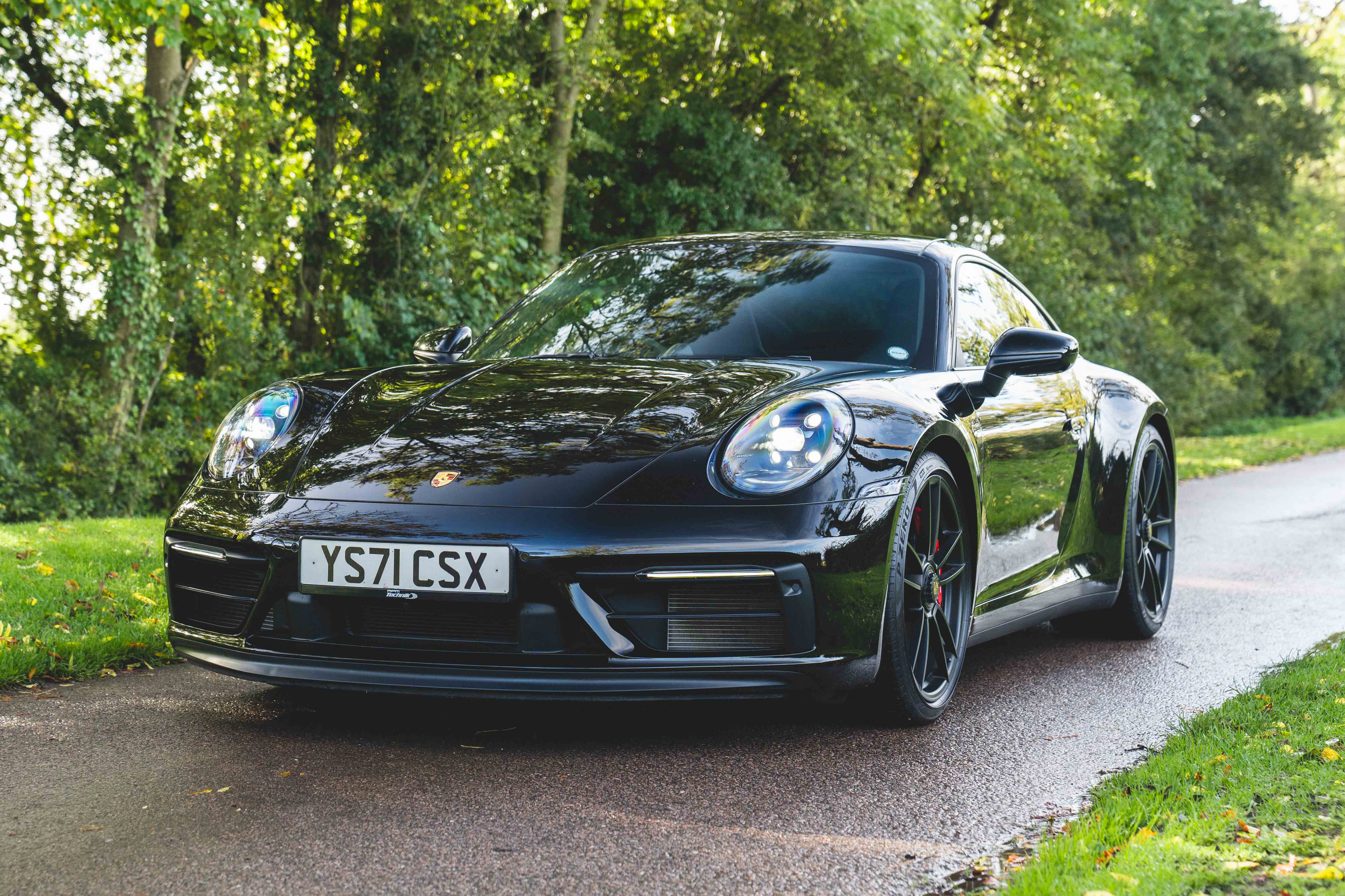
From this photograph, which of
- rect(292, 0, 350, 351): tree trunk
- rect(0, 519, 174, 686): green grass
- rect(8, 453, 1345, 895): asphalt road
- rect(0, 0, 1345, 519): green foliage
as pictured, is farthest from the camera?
rect(292, 0, 350, 351): tree trunk

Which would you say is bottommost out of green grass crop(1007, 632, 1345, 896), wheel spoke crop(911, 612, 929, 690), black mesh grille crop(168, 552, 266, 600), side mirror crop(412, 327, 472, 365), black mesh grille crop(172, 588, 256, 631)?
green grass crop(1007, 632, 1345, 896)

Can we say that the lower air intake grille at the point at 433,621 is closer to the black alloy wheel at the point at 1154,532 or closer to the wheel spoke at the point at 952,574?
the wheel spoke at the point at 952,574

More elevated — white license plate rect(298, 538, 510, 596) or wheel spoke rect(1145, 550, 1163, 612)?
white license plate rect(298, 538, 510, 596)

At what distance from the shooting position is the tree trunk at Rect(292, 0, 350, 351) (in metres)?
12.7

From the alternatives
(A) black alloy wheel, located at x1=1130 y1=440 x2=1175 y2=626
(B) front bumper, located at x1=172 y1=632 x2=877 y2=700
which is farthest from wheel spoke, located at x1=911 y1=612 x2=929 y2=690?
(A) black alloy wheel, located at x1=1130 y1=440 x2=1175 y2=626

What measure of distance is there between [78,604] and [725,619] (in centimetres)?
304

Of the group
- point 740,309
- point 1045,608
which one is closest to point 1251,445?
point 1045,608

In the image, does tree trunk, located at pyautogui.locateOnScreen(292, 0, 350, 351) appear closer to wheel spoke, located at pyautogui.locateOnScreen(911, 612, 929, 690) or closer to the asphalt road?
the asphalt road

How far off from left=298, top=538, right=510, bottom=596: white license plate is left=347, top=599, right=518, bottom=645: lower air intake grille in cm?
4

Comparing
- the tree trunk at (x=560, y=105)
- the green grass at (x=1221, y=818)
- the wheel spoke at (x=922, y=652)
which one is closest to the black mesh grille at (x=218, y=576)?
the wheel spoke at (x=922, y=652)

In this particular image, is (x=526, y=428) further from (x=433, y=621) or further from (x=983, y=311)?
(x=983, y=311)

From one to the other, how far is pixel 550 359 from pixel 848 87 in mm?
14394

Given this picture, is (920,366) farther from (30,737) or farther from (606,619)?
(30,737)

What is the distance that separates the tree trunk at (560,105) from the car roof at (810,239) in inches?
370
